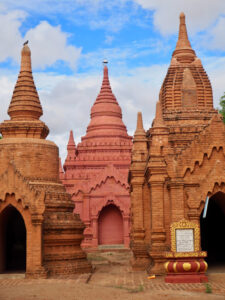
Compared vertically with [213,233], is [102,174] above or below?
above

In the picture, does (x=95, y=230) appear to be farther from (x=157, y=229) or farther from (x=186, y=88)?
(x=157, y=229)

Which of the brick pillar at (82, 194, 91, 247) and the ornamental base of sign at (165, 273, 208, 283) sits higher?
the brick pillar at (82, 194, 91, 247)

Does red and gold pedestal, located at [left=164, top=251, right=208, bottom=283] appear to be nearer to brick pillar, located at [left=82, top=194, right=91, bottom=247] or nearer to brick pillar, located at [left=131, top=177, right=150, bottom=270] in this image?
brick pillar, located at [left=131, top=177, right=150, bottom=270]

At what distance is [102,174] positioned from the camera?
36094 mm

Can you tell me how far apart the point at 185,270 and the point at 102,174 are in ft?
67.3

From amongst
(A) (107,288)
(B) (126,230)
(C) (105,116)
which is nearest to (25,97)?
(A) (107,288)

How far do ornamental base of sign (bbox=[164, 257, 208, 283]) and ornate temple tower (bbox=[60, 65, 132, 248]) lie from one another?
18.7 meters

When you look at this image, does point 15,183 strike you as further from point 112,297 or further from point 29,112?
point 112,297

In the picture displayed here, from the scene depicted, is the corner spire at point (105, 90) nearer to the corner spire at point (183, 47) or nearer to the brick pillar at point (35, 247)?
the corner spire at point (183, 47)

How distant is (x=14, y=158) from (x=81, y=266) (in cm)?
590

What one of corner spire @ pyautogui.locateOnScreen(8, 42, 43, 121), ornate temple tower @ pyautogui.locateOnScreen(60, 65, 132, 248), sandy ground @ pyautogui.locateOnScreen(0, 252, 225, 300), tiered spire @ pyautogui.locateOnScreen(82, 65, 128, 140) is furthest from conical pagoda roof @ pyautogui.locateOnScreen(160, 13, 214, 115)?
tiered spire @ pyautogui.locateOnScreen(82, 65, 128, 140)

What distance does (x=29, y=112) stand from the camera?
23.8 metres

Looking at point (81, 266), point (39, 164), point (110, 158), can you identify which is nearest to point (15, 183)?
point (39, 164)

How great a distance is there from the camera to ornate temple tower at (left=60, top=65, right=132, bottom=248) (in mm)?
35125
